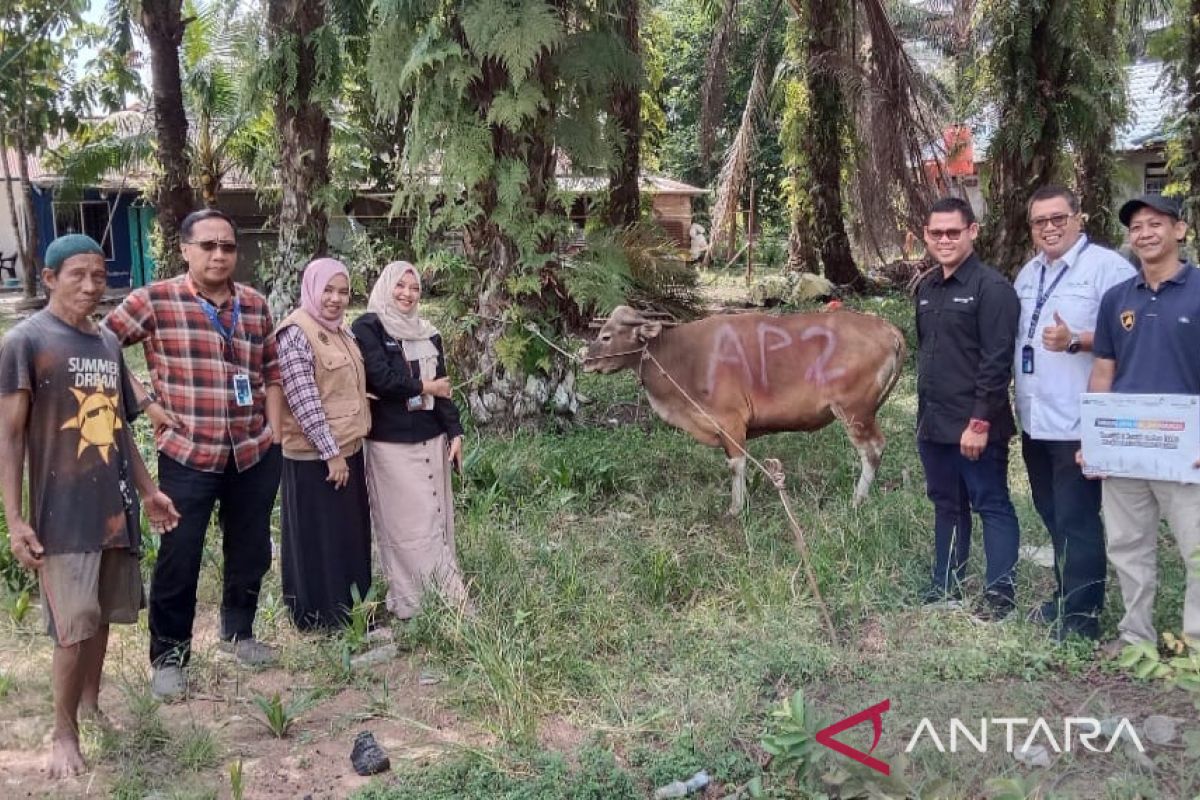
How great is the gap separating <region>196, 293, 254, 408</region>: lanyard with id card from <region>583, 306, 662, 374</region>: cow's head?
2.83 metres

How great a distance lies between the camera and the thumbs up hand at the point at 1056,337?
4.29 m

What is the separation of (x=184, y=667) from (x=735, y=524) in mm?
3157

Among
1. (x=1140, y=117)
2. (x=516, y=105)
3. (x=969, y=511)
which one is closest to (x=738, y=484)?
(x=969, y=511)

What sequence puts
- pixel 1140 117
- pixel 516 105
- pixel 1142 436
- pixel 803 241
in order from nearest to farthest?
pixel 1142 436 → pixel 516 105 → pixel 803 241 → pixel 1140 117

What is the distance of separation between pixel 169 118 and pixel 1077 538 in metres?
10.9

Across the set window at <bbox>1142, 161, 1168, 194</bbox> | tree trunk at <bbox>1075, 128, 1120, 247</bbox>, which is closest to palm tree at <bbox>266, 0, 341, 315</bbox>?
tree trunk at <bbox>1075, 128, 1120, 247</bbox>

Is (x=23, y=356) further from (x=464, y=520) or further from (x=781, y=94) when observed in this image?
Result: (x=781, y=94)

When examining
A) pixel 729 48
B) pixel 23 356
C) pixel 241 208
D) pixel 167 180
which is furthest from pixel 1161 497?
pixel 241 208

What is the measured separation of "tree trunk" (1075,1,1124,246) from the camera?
11.2 meters

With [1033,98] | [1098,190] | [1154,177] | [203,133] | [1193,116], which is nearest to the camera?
[1193,116]

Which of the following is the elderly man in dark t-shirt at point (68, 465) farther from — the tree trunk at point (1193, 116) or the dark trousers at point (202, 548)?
the tree trunk at point (1193, 116)

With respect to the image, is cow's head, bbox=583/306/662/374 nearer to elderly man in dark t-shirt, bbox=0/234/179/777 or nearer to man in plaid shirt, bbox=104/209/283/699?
man in plaid shirt, bbox=104/209/283/699

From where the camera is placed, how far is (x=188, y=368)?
4.23m

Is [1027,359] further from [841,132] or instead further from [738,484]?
[841,132]
